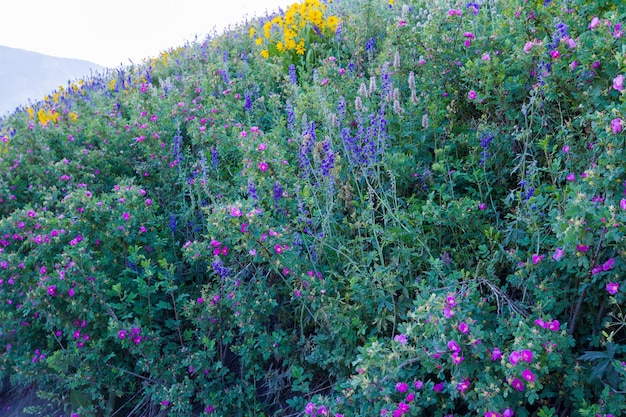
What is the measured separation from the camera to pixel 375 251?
259 cm

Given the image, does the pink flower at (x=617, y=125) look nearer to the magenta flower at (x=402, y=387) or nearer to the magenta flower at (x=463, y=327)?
the magenta flower at (x=463, y=327)

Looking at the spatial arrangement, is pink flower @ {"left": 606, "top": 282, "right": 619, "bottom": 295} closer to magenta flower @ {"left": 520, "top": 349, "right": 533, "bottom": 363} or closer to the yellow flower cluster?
magenta flower @ {"left": 520, "top": 349, "right": 533, "bottom": 363}

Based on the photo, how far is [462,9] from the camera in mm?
3850

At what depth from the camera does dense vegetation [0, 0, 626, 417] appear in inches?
76.2

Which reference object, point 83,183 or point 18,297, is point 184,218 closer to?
point 83,183

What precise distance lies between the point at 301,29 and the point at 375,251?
3.66m

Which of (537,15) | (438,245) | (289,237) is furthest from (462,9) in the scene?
(289,237)

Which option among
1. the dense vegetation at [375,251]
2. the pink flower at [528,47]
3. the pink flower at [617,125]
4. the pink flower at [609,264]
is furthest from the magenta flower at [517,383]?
the pink flower at [528,47]

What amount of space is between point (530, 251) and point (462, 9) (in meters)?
2.29

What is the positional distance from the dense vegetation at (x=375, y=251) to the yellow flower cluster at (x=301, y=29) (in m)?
1.34

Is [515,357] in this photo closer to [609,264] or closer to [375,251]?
[609,264]

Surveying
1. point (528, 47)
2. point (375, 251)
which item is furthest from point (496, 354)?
point (528, 47)

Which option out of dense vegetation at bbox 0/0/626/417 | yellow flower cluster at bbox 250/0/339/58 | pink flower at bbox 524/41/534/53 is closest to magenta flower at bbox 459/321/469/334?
dense vegetation at bbox 0/0/626/417

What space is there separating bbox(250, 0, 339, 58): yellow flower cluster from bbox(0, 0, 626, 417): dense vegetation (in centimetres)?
134
